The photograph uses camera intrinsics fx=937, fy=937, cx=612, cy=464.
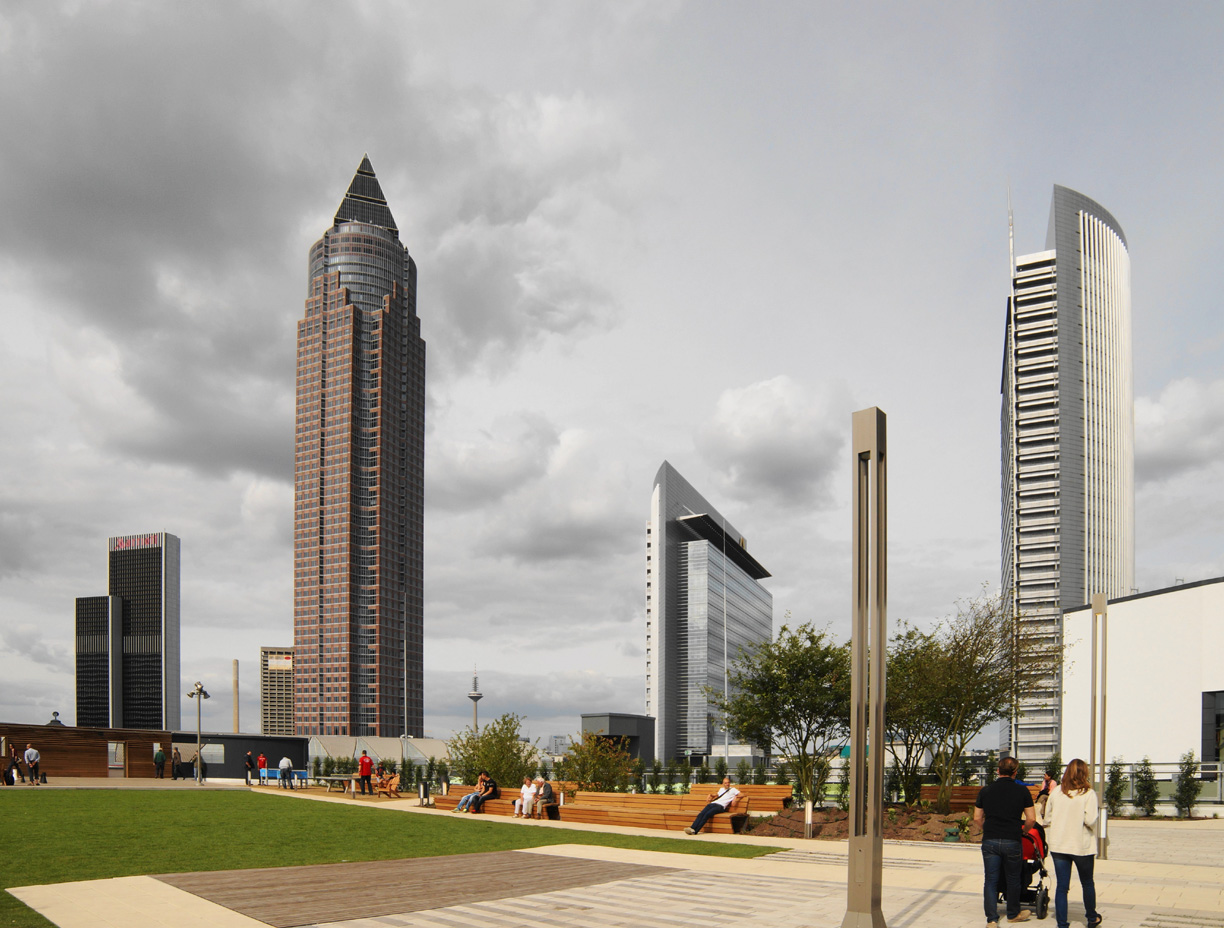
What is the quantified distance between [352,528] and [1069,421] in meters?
132

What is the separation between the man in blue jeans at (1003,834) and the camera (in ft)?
29.9

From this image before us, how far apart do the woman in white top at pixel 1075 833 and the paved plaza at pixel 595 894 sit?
72 cm

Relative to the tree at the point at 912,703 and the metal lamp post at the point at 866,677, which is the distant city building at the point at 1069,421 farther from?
the metal lamp post at the point at 866,677

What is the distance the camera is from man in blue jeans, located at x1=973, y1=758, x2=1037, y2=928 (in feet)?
29.9

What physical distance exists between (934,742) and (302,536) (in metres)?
181

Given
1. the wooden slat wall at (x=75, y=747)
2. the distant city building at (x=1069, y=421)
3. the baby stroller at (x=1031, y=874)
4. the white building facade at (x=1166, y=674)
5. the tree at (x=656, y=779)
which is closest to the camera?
the baby stroller at (x=1031, y=874)

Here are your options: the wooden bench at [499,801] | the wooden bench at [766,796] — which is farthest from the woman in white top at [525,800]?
the wooden bench at [766,796]

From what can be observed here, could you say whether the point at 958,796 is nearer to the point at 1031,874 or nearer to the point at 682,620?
the point at 1031,874

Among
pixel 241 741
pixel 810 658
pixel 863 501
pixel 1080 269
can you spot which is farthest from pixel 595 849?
pixel 1080 269

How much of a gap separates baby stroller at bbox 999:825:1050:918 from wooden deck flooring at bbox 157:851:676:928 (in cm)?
531

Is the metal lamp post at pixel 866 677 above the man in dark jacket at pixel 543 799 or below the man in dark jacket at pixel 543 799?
above

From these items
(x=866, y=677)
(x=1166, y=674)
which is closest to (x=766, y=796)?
(x=866, y=677)

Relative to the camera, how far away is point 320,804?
28.2 metres

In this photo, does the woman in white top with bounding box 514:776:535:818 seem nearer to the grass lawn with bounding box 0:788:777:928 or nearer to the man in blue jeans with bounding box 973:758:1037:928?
the grass lawn with bounding box 0:788:777:928
